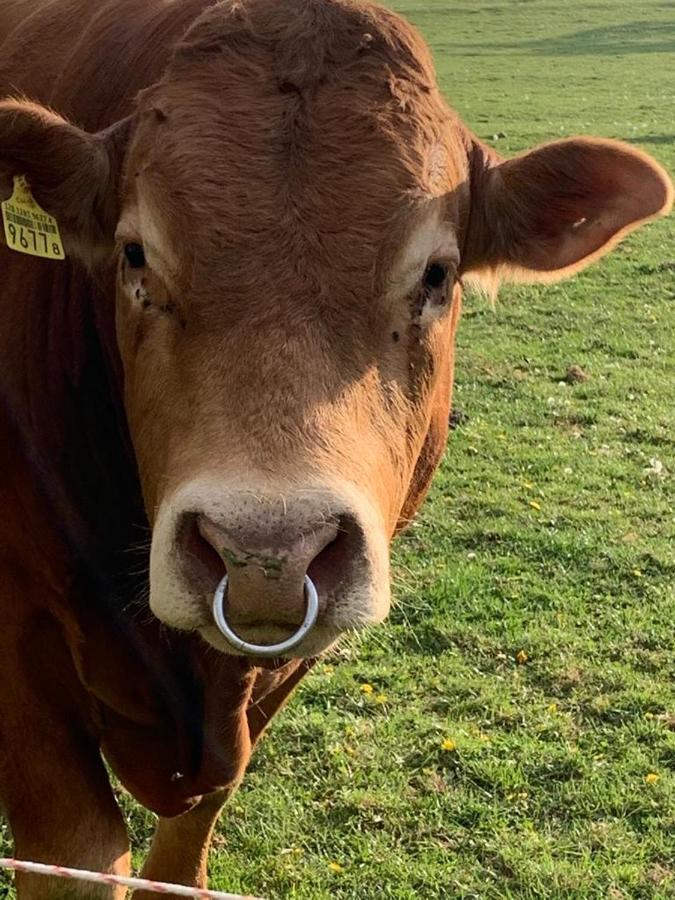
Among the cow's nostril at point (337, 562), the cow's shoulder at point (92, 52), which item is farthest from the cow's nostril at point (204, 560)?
the cow's shoulder at point (92, 52)

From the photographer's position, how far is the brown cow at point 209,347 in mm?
2125

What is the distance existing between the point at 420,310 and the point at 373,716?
2681mm

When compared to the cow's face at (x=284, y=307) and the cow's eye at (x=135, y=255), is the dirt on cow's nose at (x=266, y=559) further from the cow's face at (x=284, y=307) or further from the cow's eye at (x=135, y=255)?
the cow's eye at (x=135, y=255)

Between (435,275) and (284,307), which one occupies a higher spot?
(284,307)

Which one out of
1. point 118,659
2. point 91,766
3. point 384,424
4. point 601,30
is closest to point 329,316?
point 384,424

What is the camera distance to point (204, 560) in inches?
81.9

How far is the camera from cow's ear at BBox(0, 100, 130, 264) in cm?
276

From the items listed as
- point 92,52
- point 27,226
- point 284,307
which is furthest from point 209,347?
point 92,52

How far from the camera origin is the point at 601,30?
44.8 meters

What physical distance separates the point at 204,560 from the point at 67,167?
127 centimetres

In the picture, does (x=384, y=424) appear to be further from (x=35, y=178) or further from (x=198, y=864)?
(x=198, y=864)

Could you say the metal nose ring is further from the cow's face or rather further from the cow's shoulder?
the cow's shoulder

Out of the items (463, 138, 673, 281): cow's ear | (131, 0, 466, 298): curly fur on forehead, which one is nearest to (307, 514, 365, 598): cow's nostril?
(131, 0, 466, 298): curly fur on forehead

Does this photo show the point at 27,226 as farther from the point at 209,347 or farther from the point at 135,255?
the point at 209,347
